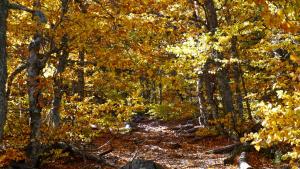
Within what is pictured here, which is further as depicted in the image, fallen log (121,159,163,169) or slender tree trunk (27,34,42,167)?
slender tree trunk (27,34,42,167)

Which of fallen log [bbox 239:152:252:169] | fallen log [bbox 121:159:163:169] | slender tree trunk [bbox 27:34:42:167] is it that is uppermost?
slender tree trunk [bbox 27:34:42:167]

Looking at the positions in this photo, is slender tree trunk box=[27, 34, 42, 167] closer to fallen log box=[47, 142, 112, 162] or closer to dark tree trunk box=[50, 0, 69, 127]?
dark tree trunk box=[50, 0, 69, 127]

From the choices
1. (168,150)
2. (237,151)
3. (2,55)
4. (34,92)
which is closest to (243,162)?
(237,151)

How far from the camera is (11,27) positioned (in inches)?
441

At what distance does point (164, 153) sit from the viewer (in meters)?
15.8

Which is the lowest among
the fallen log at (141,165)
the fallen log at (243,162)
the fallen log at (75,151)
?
the fallen log at (243,162)

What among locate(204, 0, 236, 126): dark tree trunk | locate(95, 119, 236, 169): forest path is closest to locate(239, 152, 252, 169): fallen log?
locate(95, 119, 236, 169): forest path

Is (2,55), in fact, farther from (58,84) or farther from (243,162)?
(243,162)

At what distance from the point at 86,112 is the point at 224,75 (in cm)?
732

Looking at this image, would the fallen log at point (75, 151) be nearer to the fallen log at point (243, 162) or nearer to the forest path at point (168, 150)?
the forest path at point (168, 150)

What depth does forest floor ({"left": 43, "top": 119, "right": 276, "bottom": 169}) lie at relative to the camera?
12766 millimetres

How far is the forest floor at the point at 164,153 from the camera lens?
41.9ft

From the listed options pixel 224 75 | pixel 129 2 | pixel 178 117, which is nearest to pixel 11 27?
pixel 129 2

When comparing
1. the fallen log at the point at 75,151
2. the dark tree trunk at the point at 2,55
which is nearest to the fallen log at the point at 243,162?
the fallen log at the point at 75,151
